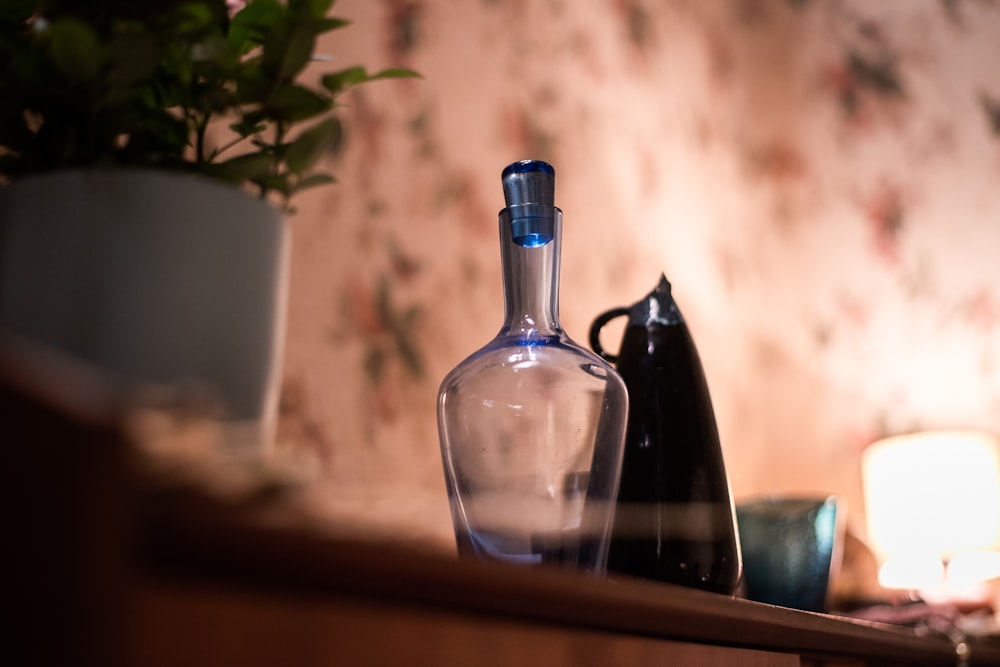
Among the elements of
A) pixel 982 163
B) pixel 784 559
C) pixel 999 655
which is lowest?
pixel 999 655

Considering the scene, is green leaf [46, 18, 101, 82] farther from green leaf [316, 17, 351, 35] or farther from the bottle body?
the bottle body

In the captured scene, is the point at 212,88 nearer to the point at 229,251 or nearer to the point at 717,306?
the point at 229,251

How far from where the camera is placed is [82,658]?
0.64ft

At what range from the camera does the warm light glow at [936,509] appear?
1762 mm

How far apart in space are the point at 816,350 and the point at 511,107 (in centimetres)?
114

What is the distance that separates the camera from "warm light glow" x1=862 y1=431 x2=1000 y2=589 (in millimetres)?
1762

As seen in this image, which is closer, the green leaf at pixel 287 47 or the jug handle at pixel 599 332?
the green leaf at pixel 287 47

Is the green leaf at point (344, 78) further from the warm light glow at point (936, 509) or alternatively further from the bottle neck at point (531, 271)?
the warm light glow at point (936, 509)

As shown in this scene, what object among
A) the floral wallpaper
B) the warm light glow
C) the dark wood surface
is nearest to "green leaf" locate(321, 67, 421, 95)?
the dark wood surface

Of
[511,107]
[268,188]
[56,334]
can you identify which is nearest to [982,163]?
[511,107]

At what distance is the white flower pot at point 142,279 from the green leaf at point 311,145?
8cm

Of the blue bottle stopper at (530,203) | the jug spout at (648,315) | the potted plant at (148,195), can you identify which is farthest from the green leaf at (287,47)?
the jug spout at (648,315)

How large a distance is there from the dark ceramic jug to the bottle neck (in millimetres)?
113

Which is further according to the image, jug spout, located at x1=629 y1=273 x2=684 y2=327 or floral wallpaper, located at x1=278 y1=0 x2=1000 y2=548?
floral wallpaper, located at x1=278 y1=0 x2=1000 y2=548
